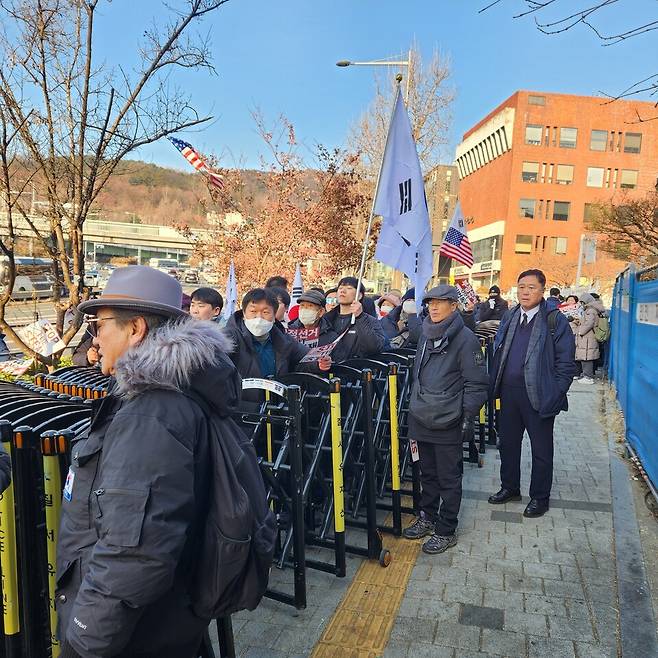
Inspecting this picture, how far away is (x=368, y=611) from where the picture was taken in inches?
141

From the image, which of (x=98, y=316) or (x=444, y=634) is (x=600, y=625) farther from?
(x=98, y=316)

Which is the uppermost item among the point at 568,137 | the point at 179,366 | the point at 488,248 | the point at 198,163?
the point at 568,137

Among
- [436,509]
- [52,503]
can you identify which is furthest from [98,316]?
[436,509]

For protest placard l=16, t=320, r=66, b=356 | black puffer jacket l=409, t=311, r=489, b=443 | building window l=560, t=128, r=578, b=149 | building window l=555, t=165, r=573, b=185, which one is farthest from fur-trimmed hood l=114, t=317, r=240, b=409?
building window l=560, t=128, r=578, b=149

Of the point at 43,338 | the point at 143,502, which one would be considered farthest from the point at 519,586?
the point at 43,338

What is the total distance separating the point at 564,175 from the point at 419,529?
68.0 metres

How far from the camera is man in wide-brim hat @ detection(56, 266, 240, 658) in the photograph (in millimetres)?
1597

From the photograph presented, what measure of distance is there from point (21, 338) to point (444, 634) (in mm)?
5875

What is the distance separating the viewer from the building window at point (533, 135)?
6297 cm

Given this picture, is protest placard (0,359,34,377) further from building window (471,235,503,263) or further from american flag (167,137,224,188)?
building window (471,235,503,263)

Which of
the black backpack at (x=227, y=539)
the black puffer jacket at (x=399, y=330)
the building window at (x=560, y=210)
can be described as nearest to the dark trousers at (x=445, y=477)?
the black puffer jacket at (x=399, y=330)

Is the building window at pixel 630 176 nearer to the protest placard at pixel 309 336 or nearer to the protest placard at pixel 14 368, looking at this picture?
the protest placard at pixel 309 336

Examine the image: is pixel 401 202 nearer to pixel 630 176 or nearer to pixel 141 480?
pixel 141 480

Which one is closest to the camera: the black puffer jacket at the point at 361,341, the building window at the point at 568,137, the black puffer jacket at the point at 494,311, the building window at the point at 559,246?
the black puffer jacket at the point at 361,341
